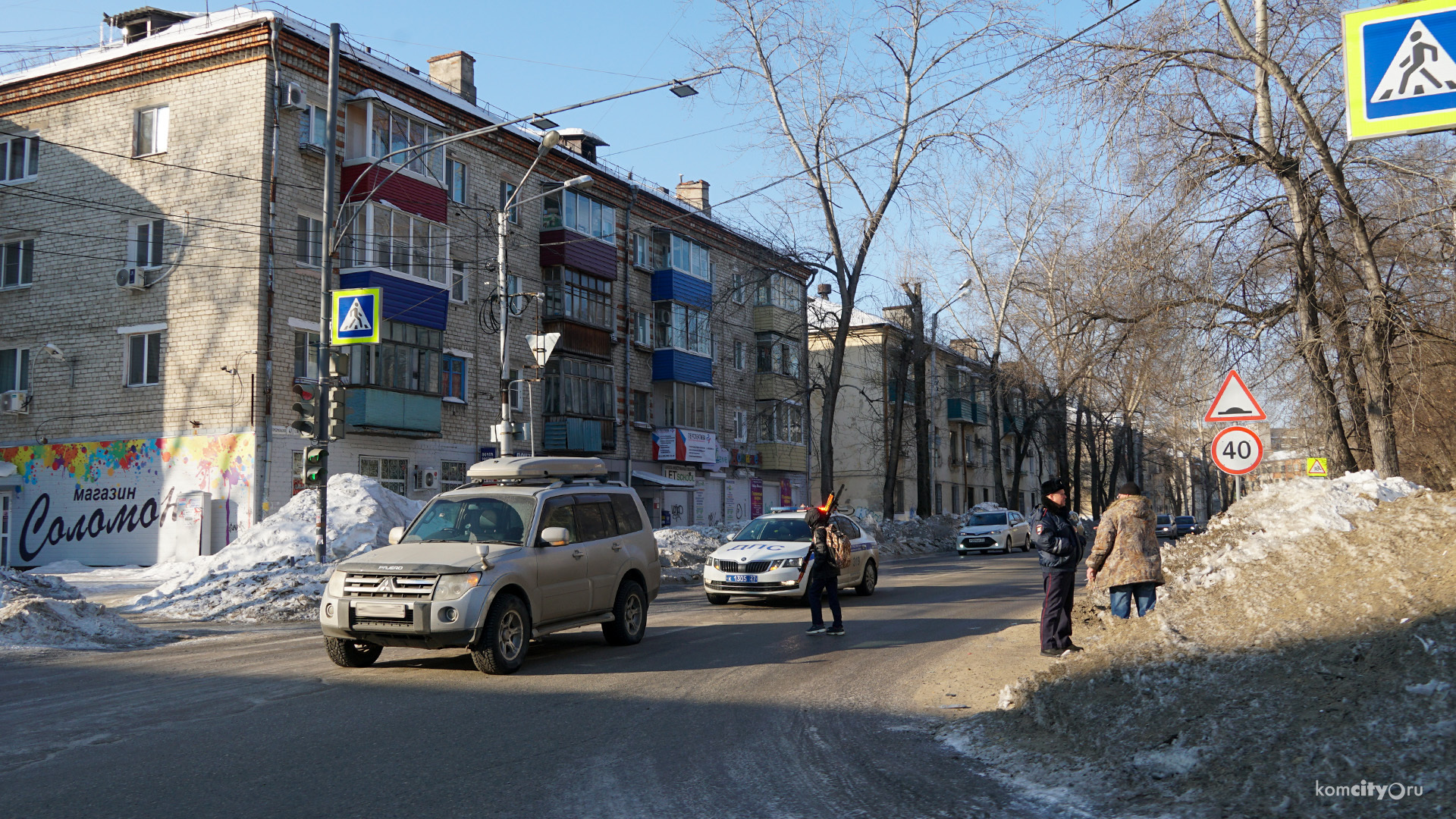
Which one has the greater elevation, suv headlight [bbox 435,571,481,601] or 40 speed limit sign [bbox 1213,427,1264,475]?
40 speed limit sign [bbox 1213,427,1264,475]

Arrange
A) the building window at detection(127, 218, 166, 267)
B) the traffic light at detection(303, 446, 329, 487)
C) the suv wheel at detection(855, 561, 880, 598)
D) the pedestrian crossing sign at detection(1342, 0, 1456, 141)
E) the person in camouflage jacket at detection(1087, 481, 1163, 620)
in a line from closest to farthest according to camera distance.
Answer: the pedestrian crossing sign at detection(1342, 0, 1456, 141)
the person in camouflage jacket at detection(1087, 481, 1163, 620)
the traffic light at detection(303, 446, 329, 487)
the suv wheel at detection(855, 561, 880, 598)
the building window at detection(127, 218, 166, 267)

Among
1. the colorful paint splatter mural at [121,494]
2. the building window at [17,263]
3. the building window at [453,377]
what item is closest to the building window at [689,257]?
the building window at [453,377]

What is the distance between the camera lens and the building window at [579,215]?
1428 inches

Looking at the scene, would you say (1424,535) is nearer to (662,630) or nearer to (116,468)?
(662,630)

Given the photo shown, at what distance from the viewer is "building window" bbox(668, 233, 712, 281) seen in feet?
142

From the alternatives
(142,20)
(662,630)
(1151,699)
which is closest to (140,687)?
(662,630)

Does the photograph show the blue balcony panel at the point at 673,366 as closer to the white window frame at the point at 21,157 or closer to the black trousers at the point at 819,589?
the white window frame at the point at 21,157

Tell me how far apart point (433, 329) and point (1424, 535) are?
1028 inches

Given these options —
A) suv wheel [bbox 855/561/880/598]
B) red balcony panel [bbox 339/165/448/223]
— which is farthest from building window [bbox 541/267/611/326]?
suv wheel [bbox 855/561/880/598]

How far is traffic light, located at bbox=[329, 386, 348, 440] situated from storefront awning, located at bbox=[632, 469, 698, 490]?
74.1ft

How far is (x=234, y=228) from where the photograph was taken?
26109mm

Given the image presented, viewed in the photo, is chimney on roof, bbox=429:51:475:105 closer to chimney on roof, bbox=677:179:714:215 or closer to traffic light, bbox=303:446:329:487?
chimney on roof, bbox=677:179:714:215

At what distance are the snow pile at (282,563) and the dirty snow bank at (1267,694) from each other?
13.2 m

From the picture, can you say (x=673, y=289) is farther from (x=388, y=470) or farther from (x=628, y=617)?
(x=628, y=617)
